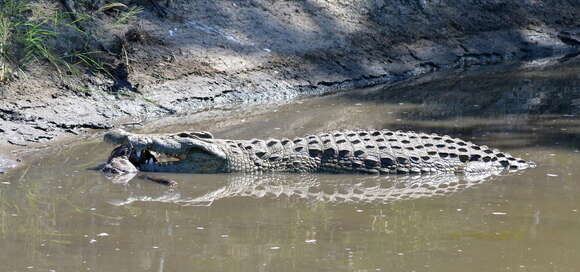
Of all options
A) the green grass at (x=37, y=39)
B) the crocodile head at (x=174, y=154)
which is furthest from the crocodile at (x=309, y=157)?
the green grass at (x=37, y=39)

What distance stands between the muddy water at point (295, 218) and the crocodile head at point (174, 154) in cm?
20

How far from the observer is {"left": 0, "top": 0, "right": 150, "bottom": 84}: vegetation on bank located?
9.62 m

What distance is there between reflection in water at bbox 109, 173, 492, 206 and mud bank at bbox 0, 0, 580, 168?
2.41 meters

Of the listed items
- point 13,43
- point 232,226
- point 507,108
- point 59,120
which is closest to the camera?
Answer: point 232,226

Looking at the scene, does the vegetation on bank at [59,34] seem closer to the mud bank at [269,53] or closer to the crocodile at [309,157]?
the mud bank at [269,53]

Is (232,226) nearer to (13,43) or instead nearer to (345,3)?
(13,43)

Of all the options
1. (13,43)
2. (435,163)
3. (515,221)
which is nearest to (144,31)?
(13,43)

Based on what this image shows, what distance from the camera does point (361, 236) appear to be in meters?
5.39

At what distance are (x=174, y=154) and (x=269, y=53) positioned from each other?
4687 mm

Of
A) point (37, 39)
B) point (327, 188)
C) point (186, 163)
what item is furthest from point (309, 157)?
point (37, 39)

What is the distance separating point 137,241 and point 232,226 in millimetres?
676

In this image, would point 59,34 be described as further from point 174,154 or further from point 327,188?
point 327,188

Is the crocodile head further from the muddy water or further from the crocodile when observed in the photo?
the muddy water

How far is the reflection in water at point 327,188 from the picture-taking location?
6.57 m
